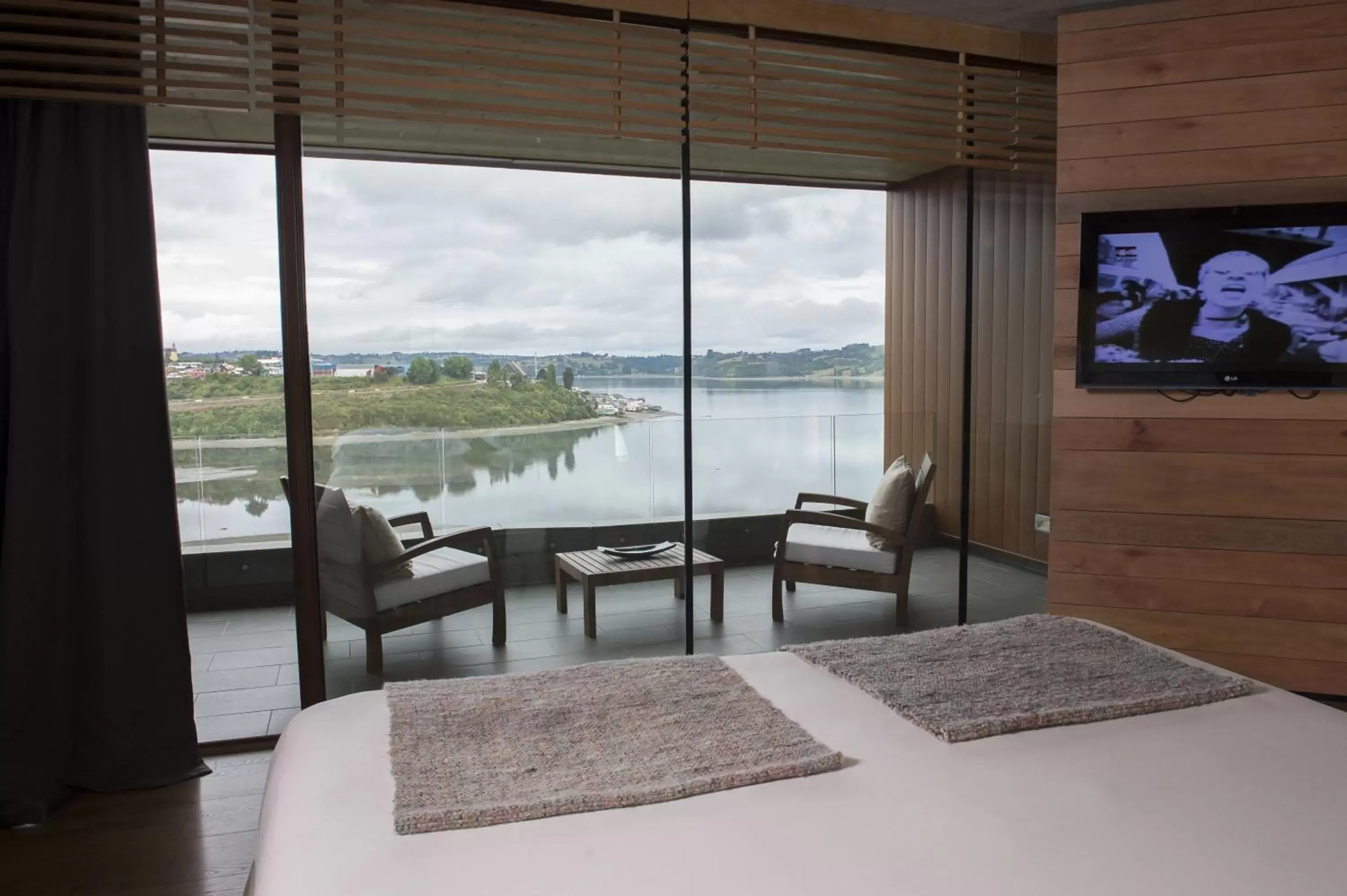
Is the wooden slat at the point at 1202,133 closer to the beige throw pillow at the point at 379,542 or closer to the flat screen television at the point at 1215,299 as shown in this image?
the flat screen television at the point at 1215,299

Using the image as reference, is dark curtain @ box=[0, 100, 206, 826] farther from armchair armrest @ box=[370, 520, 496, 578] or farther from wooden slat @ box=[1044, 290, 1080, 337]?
wooden slat @ box=[1044, 290, 1080, 337]

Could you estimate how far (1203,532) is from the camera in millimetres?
3795

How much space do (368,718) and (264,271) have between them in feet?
6.57

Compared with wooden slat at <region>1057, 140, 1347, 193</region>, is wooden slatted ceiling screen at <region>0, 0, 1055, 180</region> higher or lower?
higher

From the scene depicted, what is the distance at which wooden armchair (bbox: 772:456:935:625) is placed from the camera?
3.94m

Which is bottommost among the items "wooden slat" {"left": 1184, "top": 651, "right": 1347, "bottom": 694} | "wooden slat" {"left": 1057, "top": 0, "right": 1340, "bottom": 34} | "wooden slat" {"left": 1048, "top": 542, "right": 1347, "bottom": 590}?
"wooden slat" {"left": 1184, "top": 651, "right": 1347, "bottom": 694}

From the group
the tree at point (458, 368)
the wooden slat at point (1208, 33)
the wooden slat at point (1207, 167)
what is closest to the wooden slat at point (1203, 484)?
the wooden slat at point (1207, 167)

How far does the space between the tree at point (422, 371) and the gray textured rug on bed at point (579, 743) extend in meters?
1.57

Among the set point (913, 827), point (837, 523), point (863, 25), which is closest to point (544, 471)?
point (837, 523)

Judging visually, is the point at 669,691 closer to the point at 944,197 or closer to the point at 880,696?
the point at 880,696

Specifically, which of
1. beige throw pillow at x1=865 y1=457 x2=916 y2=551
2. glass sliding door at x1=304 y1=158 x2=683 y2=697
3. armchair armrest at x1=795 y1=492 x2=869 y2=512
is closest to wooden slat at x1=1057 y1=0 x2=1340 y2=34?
glass sliding door at x1=304 y1=158 x2=683 y2=697

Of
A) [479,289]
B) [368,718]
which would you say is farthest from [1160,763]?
[479,289]

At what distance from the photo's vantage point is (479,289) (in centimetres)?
351

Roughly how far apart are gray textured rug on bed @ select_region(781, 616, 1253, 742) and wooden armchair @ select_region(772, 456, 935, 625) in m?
1.50
